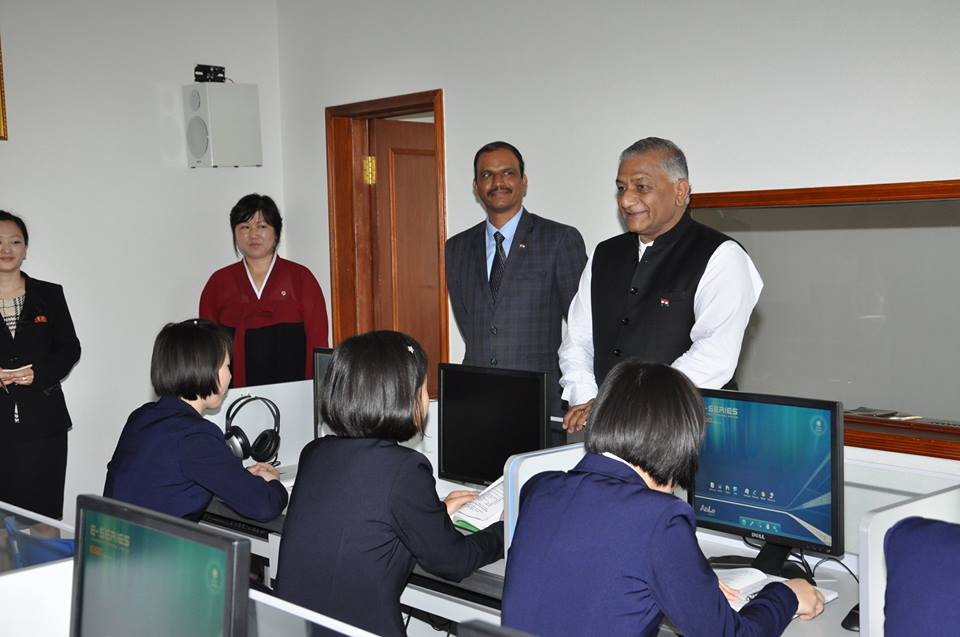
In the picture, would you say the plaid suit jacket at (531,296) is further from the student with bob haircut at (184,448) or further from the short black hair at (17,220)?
the short black hair at (17,220)

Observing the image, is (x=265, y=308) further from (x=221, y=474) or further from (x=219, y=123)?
(x=221, y=474)

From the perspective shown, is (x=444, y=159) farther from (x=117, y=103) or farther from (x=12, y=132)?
(x=12, y=132)

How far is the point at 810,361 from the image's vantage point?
3.77 metres

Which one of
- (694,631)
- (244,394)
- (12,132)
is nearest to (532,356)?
(244,394)

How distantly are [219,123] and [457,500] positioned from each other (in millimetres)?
3080

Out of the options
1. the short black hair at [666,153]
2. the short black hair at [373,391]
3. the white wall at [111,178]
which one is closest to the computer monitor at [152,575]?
the short black hair at [373,391]

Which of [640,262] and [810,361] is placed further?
[810,361]

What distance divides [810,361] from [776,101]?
966 mm

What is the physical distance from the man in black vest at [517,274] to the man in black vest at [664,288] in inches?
23.2

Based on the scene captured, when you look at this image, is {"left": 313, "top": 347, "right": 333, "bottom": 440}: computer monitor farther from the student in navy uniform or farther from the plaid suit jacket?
the student in navy uniform

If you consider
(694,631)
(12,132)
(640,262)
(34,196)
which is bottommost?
(694,631)

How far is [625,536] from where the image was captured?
1.61 metres

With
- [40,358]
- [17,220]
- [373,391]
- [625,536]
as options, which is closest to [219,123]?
[17,220]

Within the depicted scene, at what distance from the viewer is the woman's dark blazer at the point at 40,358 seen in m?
4.05
